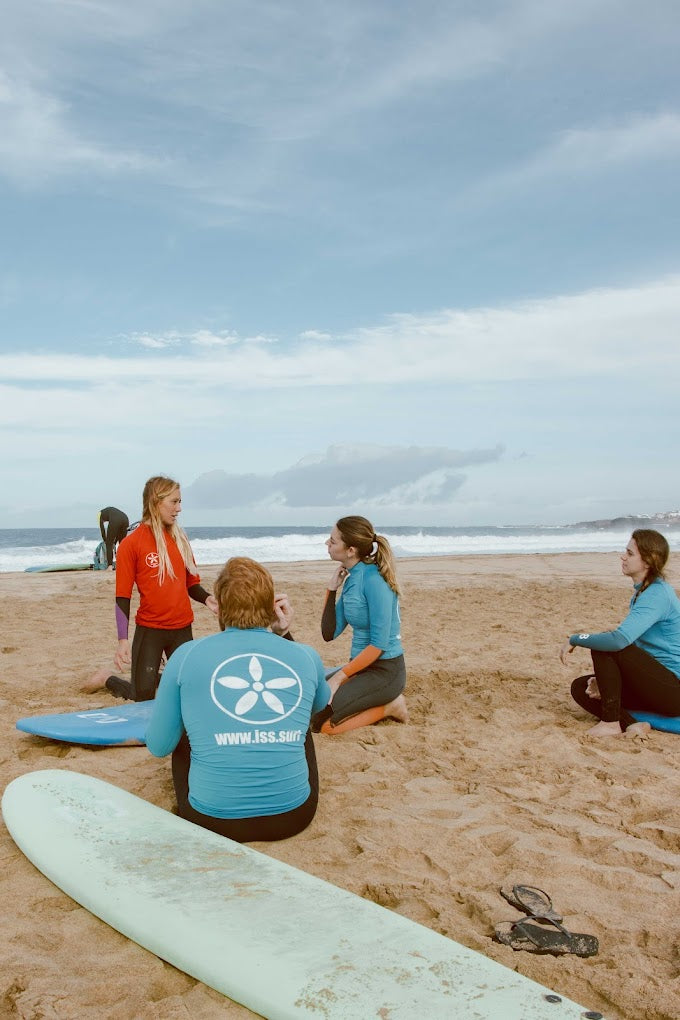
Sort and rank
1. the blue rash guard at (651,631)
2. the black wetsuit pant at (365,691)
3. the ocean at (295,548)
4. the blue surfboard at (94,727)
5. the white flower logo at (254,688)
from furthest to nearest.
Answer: the ocean at (295,548), the black wetsuit pant at (365,691), the blue rash guard at (651,631), the blue surfboard at (94,727), the white flower logo at (254,688)

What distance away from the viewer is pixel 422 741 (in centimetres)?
477

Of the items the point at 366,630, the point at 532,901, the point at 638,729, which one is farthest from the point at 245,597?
the point at 638,729

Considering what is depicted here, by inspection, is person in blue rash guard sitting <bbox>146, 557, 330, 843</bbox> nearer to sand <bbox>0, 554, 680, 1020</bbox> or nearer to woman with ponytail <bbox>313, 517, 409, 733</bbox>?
sand <bbox>0, 554, 680, 1020</bbox>

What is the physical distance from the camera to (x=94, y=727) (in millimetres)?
4527

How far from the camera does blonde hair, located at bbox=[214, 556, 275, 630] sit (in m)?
3.05

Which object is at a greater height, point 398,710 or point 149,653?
point 149,653

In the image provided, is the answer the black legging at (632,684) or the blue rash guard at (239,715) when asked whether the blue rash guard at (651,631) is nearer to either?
the black legging at (632,684)

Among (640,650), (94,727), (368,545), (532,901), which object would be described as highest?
(368,545)

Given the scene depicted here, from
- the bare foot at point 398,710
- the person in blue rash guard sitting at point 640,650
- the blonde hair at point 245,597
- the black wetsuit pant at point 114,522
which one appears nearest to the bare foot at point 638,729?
the person in blue rash guard sitting at point 640,650

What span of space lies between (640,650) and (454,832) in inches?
80.0

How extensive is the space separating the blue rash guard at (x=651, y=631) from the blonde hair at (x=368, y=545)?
1161 mm

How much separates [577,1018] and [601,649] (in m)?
2.91

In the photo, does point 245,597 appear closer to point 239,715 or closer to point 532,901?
point 239,715

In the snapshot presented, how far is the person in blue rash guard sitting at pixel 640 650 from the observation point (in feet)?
15.2
